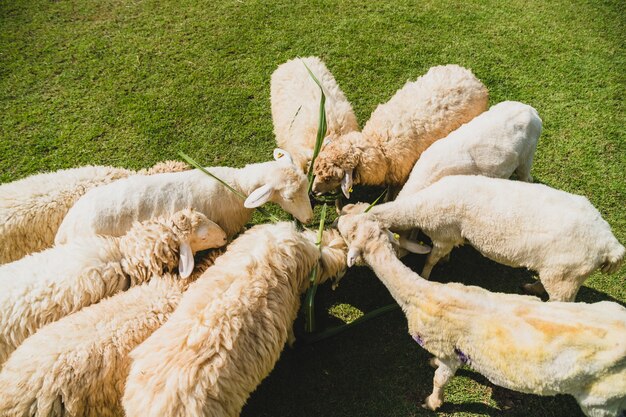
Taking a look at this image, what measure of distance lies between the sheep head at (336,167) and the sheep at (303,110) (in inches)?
10.3

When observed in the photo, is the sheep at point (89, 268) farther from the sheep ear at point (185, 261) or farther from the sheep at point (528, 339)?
the sheep at point (528, 339)

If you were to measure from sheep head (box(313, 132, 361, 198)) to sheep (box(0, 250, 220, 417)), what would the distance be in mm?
2116

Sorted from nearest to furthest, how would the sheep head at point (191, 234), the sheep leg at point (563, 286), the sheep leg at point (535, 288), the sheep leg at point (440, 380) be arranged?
the sheep leg at point (440, 380) < the sheep leg at point (563, 286) < the sheep head at point (191, 234) < the sheep leg at point (535, 288)

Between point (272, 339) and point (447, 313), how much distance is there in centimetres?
143

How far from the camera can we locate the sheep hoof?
3953mm

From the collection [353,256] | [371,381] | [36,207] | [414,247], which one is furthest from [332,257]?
[36,207]

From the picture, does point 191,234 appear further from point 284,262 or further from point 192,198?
point 284,262

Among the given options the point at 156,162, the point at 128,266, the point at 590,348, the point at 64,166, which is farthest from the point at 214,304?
the point at 64,166

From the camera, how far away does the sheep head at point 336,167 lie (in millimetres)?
4953

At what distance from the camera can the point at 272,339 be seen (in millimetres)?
3539

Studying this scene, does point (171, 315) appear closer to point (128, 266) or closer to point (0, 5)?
point (128, 266)

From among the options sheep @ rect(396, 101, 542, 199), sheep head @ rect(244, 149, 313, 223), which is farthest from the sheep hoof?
sheep head @ rect(244, 149, 313, 223)

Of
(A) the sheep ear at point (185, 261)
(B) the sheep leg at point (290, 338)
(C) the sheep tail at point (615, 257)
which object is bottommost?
(B) the sheep leg at point (290, 338)

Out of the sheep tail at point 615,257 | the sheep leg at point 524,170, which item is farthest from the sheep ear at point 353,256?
the sheep leg at point 524,170
